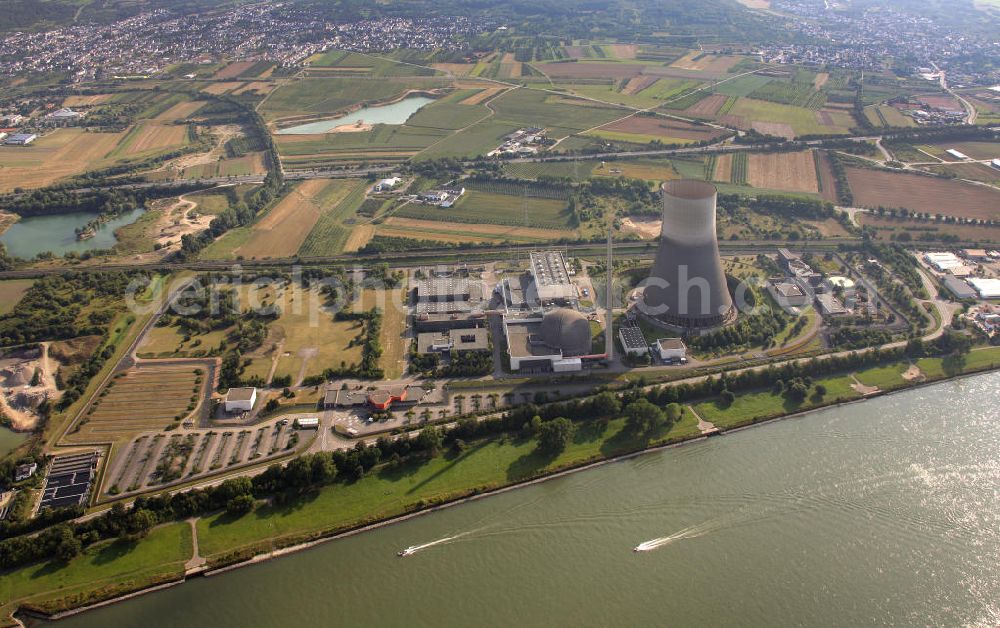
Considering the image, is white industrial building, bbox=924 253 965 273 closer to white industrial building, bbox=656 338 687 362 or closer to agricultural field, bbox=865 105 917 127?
white industrial building, bbox=656 338 687 362

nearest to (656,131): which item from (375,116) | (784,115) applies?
(784,115)

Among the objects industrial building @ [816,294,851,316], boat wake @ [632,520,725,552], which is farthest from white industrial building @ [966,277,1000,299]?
boat wake @ [632,520,725,552]

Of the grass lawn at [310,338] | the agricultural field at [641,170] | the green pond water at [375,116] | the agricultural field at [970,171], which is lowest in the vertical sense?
the grass lawn at [310,338]

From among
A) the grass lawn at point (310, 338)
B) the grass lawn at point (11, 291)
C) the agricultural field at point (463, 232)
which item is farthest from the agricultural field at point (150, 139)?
the grass lawn at point (310, 338)

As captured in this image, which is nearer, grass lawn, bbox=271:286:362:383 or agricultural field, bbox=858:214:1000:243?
grass lawn, bbox=271:286:362:383

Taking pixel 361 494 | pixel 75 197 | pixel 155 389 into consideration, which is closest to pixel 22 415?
pixel 155 389

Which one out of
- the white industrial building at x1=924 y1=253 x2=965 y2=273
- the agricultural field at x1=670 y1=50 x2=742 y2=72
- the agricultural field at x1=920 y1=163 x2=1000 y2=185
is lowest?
the white industrial building at x1=924 y1=253 x2=965 y2=273

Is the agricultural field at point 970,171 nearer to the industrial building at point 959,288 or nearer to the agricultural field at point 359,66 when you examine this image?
the industrial building at point 959,288
